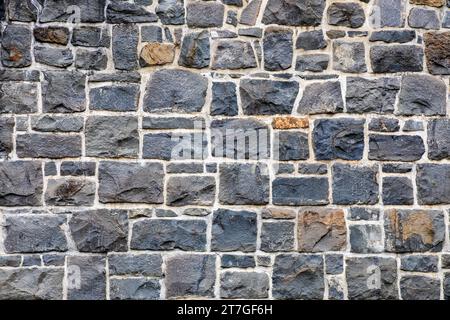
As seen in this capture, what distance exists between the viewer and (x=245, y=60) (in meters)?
5.37

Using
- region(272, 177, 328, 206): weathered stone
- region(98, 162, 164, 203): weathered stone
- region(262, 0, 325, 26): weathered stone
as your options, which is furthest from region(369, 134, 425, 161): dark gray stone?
region(98, 162, 164, 203): weathered stone

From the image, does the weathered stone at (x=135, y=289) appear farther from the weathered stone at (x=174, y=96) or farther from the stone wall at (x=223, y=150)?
the weathered stone at (x=174, y=96)

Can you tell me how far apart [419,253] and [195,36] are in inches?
88.8

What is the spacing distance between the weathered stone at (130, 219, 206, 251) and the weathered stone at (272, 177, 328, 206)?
1.93ft

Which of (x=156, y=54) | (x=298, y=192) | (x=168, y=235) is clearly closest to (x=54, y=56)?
(x=156, y=54)

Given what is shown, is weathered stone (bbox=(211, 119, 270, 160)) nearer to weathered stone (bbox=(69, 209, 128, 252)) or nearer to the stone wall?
the stone wall

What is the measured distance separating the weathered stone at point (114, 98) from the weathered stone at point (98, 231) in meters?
0.75

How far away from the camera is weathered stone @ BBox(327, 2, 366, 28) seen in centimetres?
539

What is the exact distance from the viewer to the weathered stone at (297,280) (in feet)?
17.3

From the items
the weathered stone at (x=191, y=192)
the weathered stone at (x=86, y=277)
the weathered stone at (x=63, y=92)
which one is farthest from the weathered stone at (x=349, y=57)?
the weathered stone at (x=86, y=277)

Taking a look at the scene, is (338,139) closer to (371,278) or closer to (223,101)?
(223,101)

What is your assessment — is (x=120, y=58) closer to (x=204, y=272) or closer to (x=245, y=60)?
(x=245, y=60)

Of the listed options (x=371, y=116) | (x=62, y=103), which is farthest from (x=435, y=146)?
Result: (x=62, y=103)

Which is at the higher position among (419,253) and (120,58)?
(120,58)
